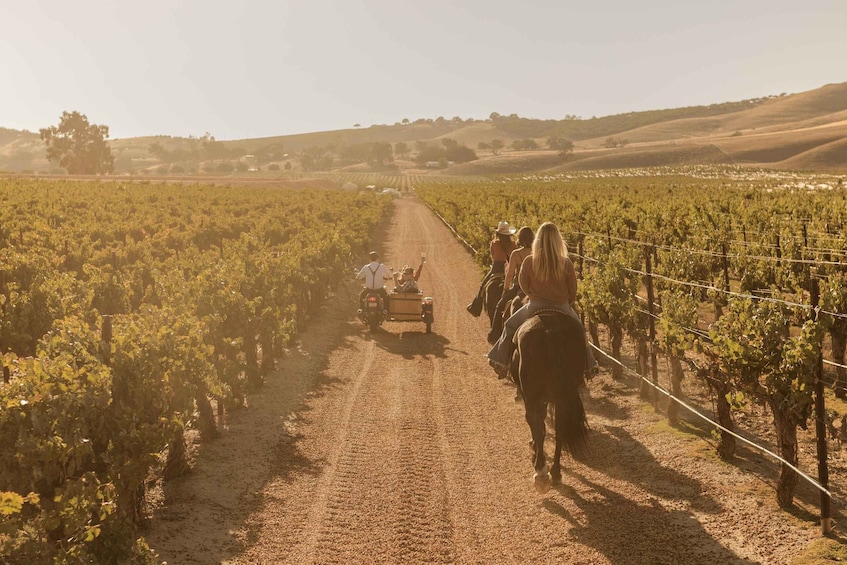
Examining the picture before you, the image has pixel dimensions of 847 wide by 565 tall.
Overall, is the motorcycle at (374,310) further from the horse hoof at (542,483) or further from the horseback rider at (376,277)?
the horse hoof at (542,483)

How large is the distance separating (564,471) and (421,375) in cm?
529

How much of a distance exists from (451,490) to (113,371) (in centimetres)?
396

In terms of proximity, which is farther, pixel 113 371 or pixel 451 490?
pixel 451 490

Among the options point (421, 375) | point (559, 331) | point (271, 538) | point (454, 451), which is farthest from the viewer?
point (421, 375)

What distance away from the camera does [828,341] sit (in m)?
16.0

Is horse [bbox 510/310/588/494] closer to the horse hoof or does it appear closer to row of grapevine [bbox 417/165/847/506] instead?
the horse hoof

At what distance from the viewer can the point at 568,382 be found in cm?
785

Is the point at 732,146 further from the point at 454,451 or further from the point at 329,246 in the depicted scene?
the point at 454,451

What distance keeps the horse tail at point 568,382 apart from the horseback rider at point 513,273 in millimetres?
2841

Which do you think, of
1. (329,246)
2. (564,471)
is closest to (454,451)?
(564,471)

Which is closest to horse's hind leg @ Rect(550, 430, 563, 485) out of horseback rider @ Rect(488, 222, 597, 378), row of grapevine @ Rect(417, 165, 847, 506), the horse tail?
the horse tail

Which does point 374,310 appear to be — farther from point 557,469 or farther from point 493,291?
point 557,469

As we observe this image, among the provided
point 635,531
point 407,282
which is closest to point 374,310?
point 407,282

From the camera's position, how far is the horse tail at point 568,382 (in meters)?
7.86
